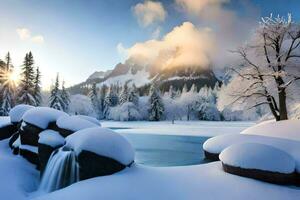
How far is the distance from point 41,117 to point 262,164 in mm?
9500

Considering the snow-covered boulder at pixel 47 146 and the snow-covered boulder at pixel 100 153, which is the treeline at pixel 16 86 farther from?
the snow-covered boulder at pixel 100 153

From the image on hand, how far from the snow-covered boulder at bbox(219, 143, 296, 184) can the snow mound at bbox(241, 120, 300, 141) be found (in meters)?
3.27

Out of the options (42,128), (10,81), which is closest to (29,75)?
(10,81)

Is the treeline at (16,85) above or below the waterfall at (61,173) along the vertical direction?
above

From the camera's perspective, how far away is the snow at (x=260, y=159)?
867cm

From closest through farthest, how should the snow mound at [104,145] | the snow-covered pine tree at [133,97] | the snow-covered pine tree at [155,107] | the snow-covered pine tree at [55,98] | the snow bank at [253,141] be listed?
the snow mound at [104,145]
the snow bank at [253,141]
the snow-covered pine tree at [55,98]
the snow-covered pine tree at [155,107]
the snow-covered pine tree at [133,97]

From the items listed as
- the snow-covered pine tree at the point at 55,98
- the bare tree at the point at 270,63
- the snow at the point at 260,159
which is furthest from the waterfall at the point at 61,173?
the snow-covered pine tree at the point at 55,98

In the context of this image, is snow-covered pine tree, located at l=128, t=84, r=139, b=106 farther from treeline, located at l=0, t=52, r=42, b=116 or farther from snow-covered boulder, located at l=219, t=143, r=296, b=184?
snow-covered boulder, located at l=219, t=143, r=296, b=184

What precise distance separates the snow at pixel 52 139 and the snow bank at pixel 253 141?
6.27m

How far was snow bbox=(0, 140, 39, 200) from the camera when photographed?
9.79 m

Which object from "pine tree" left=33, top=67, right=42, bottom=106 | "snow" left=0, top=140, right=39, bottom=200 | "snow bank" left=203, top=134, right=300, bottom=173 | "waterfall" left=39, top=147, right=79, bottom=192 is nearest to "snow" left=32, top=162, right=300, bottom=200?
"waterfall" left=39, top=147, right=79, bottom=192

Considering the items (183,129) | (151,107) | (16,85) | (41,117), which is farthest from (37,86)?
(41,117)

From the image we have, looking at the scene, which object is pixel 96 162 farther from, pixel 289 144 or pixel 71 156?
pixel 289 144

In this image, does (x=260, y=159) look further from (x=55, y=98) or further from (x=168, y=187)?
(x=55, y=98)
